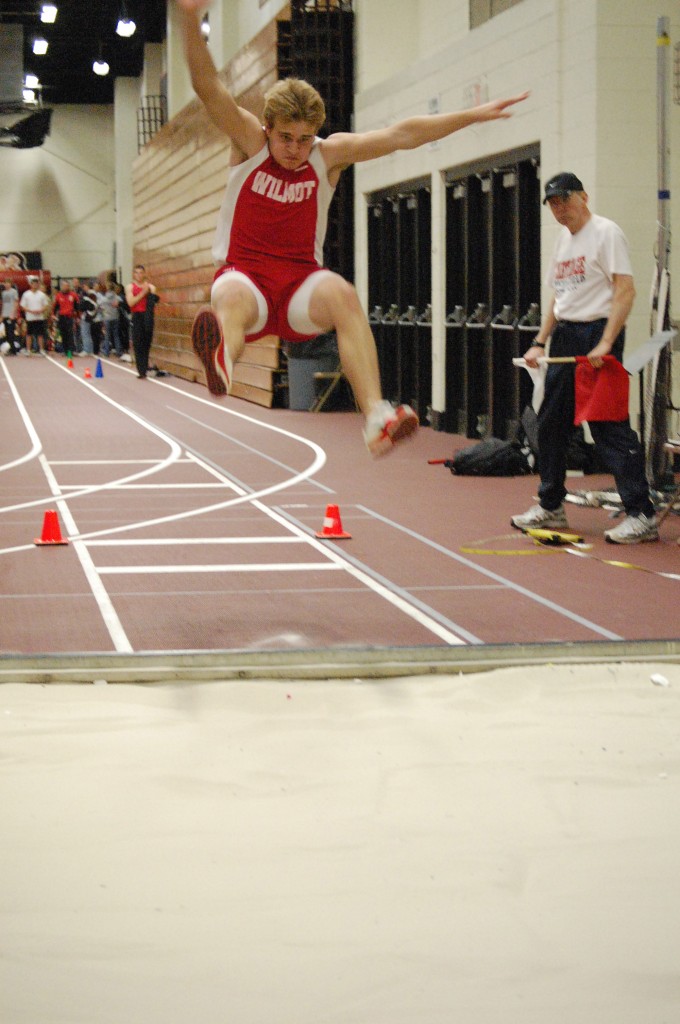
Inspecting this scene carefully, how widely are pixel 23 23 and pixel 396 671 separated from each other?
117 ft

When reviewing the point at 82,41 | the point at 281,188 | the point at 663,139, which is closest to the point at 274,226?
the point at 281,188

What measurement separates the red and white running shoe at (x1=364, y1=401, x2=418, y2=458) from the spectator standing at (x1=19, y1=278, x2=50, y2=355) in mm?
28755

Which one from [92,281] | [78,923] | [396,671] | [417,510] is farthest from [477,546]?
[92,281]

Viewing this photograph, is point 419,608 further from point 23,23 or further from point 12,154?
point 12,154

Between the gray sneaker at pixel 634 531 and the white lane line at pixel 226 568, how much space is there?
1837 millimetres

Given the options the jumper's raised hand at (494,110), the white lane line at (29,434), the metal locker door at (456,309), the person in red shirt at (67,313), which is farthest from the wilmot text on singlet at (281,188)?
the person in red shirt at (67,313)

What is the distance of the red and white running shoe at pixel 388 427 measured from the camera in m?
5.93

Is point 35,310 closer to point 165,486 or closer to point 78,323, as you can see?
point 78,323

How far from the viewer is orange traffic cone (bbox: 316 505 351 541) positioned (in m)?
8.69

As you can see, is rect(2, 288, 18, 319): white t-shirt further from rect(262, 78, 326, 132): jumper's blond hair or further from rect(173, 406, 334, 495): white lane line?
rect(262, 78, 326, 132): jumper's blond hair

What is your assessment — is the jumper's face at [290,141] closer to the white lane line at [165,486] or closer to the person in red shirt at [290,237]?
the person in red shirt at [290,237]

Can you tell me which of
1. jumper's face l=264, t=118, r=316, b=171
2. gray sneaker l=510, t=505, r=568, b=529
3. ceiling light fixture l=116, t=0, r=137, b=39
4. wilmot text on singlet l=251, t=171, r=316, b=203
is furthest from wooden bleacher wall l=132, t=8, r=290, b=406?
jumper's face l=264, t=118, r=316, b=171

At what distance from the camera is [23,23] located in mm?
37062

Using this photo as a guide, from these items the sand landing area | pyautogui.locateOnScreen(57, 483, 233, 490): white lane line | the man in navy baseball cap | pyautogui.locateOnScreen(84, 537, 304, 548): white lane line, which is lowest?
the sand landing area
